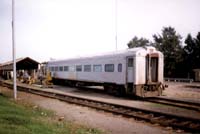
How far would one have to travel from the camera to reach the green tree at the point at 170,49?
5838 cm

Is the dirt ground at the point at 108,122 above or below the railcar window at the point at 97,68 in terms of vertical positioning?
below

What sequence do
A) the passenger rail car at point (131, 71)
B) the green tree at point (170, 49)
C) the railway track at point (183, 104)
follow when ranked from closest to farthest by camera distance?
the railway track at point (183, 104)
the passenger rail car at point (131, 71)
the green tree at point (170, 49)

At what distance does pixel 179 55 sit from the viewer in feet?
194

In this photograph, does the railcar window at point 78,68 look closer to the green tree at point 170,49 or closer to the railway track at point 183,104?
the railway track at point 183,104

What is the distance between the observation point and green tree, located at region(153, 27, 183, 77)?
5838cm

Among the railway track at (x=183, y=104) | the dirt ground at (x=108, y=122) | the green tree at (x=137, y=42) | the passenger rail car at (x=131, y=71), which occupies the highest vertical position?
the green tree at (x=137, y=42)

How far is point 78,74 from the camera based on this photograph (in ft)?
92.6

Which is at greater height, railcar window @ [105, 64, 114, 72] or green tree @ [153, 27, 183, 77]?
green tree @ [153, 27, 183, 77]

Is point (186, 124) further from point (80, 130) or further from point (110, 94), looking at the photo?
point (110, 94)

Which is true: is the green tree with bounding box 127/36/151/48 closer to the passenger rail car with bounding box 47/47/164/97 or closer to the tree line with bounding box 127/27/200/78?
the tree line with bounding box 127/27/200/78

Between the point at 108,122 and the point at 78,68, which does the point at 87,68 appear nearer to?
the point at 78,68

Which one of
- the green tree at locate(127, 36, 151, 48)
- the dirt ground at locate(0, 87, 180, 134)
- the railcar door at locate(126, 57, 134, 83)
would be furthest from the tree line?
the dirt ground at locate(0, 87, 180, 134)

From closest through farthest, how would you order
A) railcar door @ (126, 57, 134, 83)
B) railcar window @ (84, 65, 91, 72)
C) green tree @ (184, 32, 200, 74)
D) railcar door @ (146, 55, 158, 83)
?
railcar door @ (126, 57, 134, 83)
railcar door @ (146, 55, 158, 83)
railcar window @ (84, 65, 91, 72)
green tree @ (184, 32, 200, 74)

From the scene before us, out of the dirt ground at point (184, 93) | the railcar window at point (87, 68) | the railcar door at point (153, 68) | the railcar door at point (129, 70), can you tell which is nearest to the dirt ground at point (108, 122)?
the railcar door at point (129, 70)
